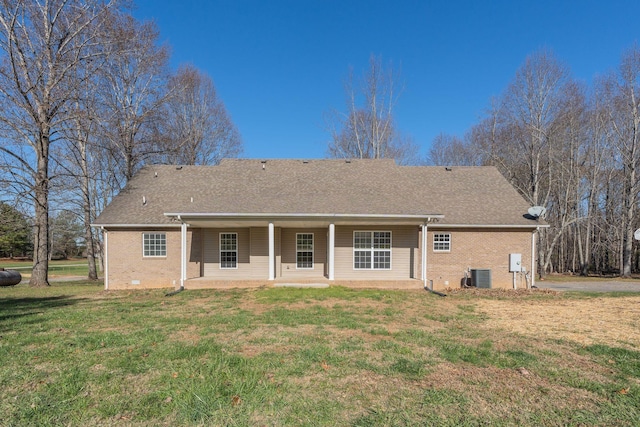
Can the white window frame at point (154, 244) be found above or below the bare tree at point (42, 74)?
below

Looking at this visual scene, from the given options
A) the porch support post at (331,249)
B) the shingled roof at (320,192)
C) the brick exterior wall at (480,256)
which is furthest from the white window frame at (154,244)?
the brick exterior wall at (480,256)

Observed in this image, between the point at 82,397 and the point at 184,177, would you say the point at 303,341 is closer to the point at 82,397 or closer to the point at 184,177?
the point at 82,397

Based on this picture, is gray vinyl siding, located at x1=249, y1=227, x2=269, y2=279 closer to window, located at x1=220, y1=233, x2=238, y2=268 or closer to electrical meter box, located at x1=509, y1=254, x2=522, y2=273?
window, located at x1=220, y1=233, x2=238, y2=268

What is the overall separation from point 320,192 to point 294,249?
2.88 metres

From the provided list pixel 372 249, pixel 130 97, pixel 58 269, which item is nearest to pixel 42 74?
pixel 130 97

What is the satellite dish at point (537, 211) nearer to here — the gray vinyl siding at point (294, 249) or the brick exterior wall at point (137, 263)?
the gray vinyl siding at point (294, 249)

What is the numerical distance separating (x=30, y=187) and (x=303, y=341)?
16.0m

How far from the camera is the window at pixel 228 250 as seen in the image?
49.3 ft

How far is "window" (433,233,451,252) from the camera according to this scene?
1473 cm

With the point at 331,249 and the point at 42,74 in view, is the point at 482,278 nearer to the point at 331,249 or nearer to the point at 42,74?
the point at 331,249

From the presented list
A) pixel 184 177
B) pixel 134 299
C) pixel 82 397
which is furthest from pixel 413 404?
pixel 184 177

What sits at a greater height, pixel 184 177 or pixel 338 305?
pixel 184 177

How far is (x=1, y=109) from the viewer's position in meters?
14.5

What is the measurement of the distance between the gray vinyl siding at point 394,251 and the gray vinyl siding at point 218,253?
4081 mm
